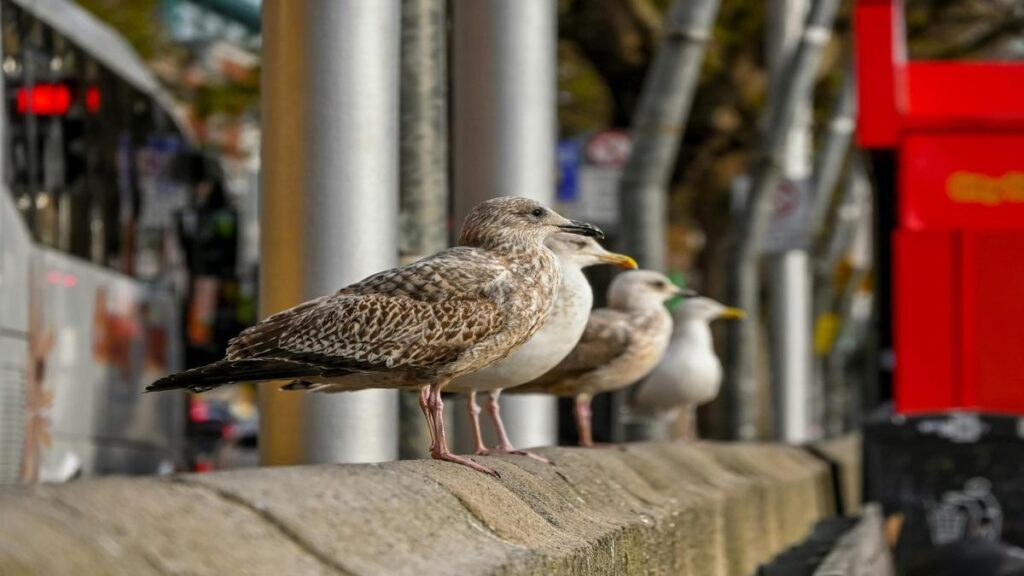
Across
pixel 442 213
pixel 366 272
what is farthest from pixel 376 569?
pixel 442 213

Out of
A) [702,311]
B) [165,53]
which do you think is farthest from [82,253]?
[165,53]

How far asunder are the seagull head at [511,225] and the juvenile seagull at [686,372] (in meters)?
5.27

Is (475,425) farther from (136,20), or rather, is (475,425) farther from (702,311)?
(136,20)

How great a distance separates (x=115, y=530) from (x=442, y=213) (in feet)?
20.8

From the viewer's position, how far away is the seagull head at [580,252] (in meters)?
8.39

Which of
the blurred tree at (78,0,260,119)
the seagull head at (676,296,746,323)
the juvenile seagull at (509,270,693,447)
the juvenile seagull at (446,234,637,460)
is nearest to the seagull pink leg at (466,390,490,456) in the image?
the juvenile seagull at (446,234,637,460)

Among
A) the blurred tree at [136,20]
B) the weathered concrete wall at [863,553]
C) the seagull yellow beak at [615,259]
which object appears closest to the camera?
the weathered concrete wall at [863,553]

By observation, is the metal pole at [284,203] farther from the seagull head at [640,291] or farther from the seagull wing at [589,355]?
the seagull head at [640,291]

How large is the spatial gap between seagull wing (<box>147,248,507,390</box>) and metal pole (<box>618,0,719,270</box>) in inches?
362

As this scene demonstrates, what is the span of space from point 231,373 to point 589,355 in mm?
3648

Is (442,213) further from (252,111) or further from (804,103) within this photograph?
(252,111)

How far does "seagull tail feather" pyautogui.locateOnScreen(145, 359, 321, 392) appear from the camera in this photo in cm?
609

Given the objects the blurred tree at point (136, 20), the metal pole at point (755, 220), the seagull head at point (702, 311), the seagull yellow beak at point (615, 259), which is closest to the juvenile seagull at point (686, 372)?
the seagull head at point (702, 311)

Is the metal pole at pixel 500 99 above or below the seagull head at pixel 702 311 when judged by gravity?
above
